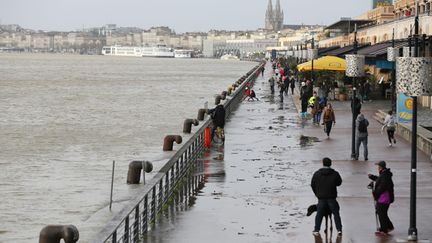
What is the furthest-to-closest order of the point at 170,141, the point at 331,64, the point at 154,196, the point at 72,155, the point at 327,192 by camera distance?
the point at 331,64
the point at 72,155
the point at 170,141
the point at 154,196
the point at 327,192

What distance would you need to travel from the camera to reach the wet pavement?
14.9 metres

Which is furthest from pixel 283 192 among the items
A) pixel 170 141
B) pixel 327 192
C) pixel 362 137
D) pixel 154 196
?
pixel 170 141

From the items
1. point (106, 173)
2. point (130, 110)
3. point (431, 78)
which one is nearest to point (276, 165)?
point (106, 173)

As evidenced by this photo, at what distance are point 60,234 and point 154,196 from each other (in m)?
3.37

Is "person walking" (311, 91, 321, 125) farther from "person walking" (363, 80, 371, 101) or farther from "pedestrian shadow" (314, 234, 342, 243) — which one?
"pedestrian shadow" (314, 234, 342, 243)

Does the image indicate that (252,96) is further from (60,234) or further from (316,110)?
(60,234)

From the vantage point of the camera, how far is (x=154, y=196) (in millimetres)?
15898

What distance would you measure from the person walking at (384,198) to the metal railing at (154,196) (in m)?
3.54

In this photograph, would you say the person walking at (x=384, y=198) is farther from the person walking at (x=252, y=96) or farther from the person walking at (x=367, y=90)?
the person walking at (x=252, y=96)

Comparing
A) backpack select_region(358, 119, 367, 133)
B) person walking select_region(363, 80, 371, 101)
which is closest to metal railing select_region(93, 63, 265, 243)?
backpack select_region(358, 119, 367, 133)

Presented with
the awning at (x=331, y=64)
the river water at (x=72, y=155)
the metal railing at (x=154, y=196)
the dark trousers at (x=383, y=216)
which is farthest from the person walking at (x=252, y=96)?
the dark trousers at (x=383, y=216)

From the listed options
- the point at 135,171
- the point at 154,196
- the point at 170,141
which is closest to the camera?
the point at 154,196

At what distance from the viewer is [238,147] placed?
27953 millimetres

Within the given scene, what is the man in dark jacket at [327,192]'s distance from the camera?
47.3 feet
